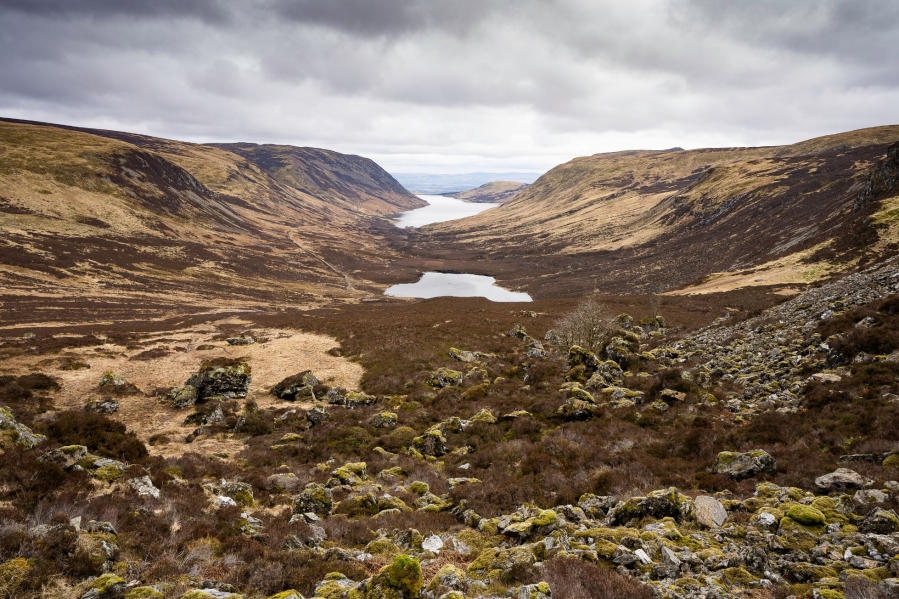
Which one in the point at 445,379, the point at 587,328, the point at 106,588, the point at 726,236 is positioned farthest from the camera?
the point at 726,236

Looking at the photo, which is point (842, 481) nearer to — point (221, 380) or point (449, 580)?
point (449, 580)

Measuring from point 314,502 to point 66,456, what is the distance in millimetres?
7420

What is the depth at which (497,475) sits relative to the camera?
50.3 feet

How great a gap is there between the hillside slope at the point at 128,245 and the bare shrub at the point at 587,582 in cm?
6625

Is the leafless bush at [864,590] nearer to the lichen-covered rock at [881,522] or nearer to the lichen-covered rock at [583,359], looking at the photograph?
the lichen-covered rock at [881,522]

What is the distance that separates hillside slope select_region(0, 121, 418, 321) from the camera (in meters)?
72.8

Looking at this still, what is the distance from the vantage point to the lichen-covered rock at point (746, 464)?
11.5m

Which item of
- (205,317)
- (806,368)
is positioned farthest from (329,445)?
(205,317)

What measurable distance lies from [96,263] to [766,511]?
116m

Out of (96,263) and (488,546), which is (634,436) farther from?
(96,263)

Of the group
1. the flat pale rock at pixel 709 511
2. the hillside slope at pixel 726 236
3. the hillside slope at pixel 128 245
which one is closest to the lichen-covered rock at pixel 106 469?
the flat pale rock at pixel 709 511

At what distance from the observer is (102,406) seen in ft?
69.8

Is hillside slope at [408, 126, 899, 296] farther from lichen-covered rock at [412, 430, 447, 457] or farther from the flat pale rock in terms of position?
lichen-covered rock at [412, 430, 447, 457]

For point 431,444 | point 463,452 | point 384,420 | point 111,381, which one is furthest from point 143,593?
point 111,381
